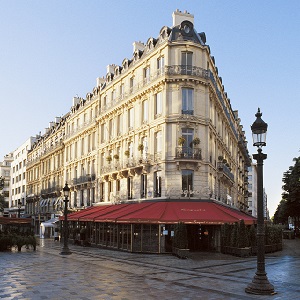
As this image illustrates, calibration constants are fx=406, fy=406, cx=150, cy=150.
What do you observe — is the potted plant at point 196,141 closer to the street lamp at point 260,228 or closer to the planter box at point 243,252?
the planter box at point 243,252

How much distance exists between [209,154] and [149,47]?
1073 centimetres

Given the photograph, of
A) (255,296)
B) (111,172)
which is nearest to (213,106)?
(111,172)

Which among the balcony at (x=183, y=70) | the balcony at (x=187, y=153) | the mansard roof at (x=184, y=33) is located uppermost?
the mansard roof at (x=184, y=33)

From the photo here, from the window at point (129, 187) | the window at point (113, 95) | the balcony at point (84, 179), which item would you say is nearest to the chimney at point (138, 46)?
the window at point (113, 95)

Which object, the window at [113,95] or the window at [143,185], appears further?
the window at [113,95]

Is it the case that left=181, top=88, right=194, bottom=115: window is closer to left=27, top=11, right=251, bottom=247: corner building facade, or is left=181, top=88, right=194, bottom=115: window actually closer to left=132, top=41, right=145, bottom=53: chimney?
left=27, top=11, right=251, bottom=247: corner building facade

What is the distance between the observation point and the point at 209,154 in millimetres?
32688

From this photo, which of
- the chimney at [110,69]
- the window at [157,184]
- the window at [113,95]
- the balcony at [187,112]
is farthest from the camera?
the chimney at [110,69]

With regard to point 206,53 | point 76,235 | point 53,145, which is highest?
point 206,53

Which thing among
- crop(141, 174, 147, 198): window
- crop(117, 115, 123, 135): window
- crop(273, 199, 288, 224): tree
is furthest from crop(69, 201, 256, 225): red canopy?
crop(273, 199, 288, 224): tree

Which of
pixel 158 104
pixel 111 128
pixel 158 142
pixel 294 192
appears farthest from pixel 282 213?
pixel 158 104

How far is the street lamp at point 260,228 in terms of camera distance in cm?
1320

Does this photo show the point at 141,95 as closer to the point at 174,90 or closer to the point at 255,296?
the point at 174,90

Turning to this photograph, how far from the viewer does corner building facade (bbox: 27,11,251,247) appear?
3109cm
